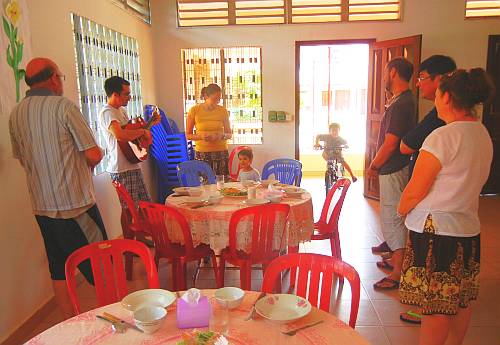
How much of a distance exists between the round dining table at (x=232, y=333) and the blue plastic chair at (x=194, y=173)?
106 inches

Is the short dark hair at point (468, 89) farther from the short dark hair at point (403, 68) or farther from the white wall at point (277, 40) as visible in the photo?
the white wall at point (277, 40)

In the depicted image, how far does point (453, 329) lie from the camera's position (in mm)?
2094

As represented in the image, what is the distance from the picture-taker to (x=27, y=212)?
107 inches

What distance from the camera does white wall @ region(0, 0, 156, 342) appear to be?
2494mm

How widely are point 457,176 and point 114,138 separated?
266cm

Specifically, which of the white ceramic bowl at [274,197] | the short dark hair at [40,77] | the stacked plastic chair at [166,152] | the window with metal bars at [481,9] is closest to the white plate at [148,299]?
the short dark hair at [40,77]

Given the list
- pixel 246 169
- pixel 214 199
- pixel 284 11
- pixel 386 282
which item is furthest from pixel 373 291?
pixel 284 11

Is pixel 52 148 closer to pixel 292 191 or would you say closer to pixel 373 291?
pixel 292 191

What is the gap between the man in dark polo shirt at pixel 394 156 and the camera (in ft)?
9.81

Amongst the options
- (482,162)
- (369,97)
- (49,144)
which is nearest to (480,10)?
(369,97)

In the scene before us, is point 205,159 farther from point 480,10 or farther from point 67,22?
point 480,10

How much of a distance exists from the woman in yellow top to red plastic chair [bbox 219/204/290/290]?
5.73 ft

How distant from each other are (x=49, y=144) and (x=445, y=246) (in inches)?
81.9

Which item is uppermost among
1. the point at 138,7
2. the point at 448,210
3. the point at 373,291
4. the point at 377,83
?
the point at 138,7
